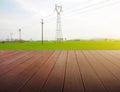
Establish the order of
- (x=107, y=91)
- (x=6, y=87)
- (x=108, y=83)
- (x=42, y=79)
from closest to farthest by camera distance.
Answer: (x=107, y=91) < (x=6, y=87) < (x=108, y=83) < (x=42, y=79)

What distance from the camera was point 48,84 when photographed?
7.73 ft


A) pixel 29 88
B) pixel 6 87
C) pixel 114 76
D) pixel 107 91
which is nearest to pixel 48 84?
pixel 29 88

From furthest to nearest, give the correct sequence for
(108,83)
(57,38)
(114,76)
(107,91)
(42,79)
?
1. (57,38)
2. (114,76)
3. (42,79)
4. (108,83)
5. (107,91)

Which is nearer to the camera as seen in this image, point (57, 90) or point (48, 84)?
point (57, 90)

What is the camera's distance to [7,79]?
2643 mm

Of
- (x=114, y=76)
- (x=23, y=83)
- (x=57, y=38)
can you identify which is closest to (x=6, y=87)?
(x=23, y=83)

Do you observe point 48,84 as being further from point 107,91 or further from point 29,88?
point 107,91

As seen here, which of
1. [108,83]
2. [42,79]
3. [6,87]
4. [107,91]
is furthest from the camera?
[42,79]

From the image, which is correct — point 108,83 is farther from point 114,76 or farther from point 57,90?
point 57,90

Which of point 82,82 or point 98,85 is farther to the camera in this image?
point 82,82

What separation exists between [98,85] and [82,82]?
221 mm

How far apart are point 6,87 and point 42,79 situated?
0.51 metres

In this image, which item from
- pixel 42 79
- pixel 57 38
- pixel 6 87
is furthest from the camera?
pixel 57 38

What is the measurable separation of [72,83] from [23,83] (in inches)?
21.3
